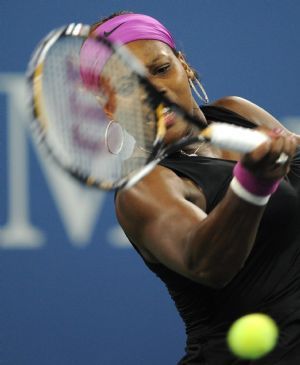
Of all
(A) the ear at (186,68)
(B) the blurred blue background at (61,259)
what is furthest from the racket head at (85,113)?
(B) the blurred blue background at (61,259)

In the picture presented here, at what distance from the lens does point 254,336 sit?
1443 millimetres

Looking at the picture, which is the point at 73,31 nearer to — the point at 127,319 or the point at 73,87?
the point at 73,87

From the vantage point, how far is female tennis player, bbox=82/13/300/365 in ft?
4.28

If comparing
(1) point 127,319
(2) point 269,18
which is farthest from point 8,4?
(1) point 127,319

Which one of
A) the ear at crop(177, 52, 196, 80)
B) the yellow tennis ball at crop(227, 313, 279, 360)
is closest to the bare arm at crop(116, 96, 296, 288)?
the yellow tennis ball at crop(227, 313, 279, 360)

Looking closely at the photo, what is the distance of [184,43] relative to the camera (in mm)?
2562

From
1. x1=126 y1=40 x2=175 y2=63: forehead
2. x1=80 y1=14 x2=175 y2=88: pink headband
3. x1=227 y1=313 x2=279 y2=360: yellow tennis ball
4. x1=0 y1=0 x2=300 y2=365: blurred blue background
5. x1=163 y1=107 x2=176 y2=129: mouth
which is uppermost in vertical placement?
x1=80 y1=14 x2=175 y2=88: pink headband

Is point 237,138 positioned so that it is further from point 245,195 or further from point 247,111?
point 247,111

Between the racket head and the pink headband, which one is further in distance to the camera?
the pink headband

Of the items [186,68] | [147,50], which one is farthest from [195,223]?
[186,68]

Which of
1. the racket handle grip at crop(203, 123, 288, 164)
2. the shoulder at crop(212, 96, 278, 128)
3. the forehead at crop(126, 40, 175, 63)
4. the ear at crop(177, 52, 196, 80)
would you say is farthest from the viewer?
the shoulder at crop(212, 96, 278, 128)

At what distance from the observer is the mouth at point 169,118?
151 centimetres

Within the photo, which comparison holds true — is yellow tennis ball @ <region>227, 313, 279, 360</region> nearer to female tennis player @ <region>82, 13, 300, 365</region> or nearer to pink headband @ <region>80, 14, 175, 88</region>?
female tennis player @ <region>82, 13, 300, 365</region>

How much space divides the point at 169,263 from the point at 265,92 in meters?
1.35
